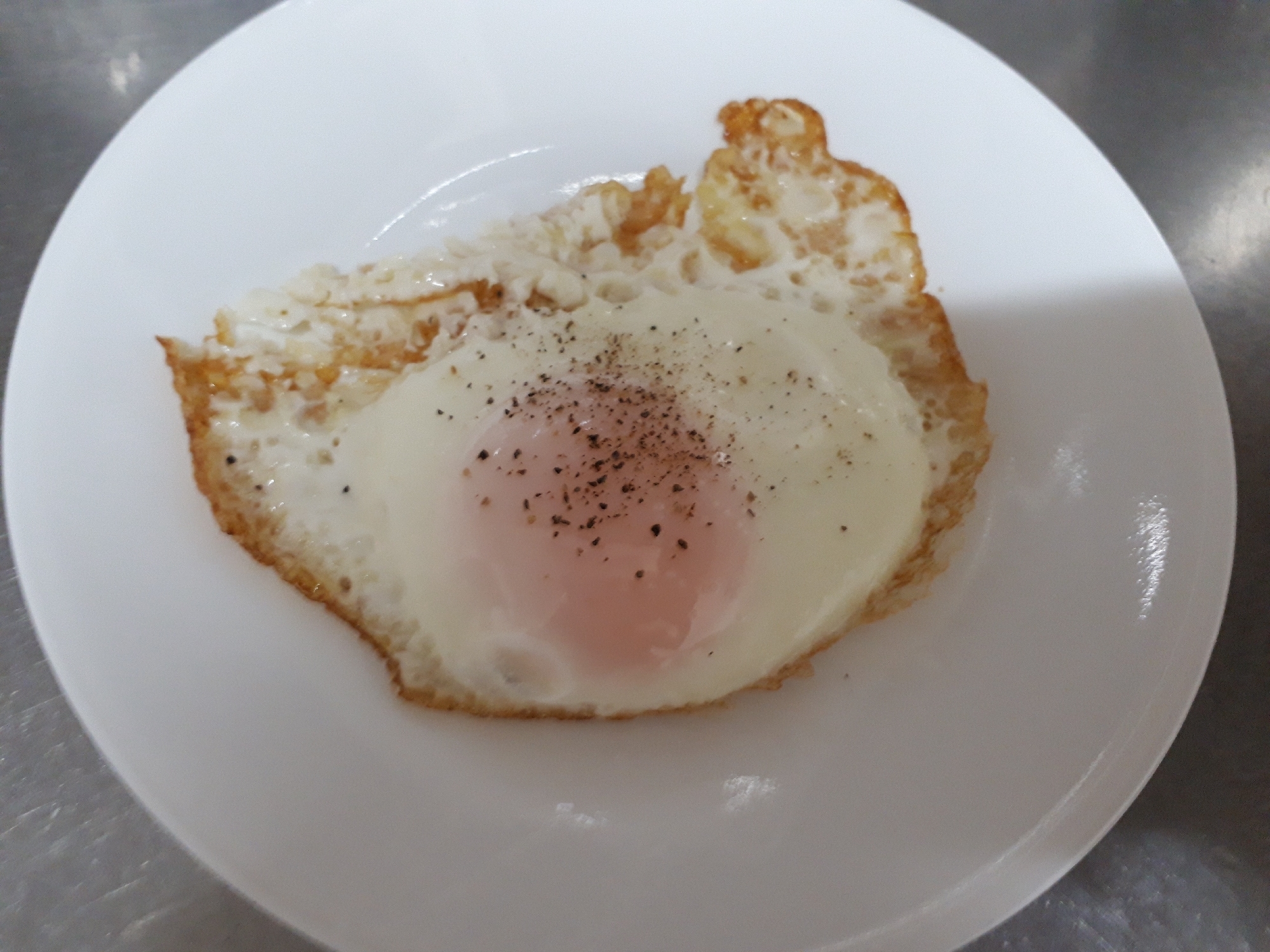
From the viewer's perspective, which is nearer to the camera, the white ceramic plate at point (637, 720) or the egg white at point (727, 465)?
the white ceramic plate at point (637, 720)

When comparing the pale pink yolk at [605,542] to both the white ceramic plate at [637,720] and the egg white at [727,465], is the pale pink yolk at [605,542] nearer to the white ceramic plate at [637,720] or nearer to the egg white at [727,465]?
the egg white at [727,465]

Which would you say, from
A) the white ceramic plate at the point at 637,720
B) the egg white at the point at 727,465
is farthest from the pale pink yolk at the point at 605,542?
the white ceramic plate at the point at 637,720

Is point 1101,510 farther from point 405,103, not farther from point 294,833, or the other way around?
point 405,103

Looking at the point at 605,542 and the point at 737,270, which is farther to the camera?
the point at 737,270

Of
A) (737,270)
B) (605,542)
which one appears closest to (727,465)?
(605,542)

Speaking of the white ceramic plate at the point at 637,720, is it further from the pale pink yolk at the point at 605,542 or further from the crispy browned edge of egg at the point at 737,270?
the pale pink yolk at the point at 605,542

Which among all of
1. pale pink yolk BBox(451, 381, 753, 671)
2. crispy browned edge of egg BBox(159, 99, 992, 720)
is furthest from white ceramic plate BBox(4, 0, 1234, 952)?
pale pink yolk BBox(451, 381, 753, 671)

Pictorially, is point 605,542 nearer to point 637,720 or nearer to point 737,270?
point 637,720
